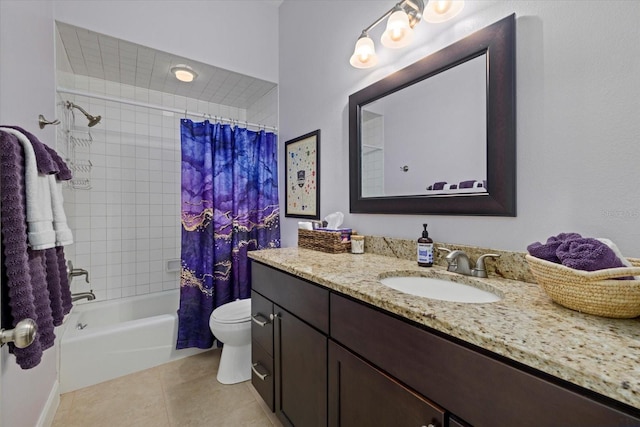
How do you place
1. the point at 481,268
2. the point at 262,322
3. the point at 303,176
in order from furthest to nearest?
the point at 303,176 < the point at 262,322 < the point at 481,268

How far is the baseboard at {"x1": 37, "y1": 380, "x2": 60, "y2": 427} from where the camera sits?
4.65 ft

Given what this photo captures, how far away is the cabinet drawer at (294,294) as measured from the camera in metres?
1.06

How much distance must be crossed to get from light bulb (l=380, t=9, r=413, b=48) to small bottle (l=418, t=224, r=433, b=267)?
896 mm

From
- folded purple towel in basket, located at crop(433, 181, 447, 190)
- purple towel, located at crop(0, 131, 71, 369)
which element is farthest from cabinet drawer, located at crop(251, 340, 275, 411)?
folded purple towel in basket, located at crop(433, 181, 447, 190)

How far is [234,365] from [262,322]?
2.23 ft

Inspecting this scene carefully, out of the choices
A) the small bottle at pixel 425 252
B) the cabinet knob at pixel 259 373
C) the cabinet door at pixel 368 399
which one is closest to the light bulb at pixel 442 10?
the small bottle at pixel 425 252

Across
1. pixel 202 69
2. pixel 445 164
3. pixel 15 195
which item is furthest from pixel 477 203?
pixel 202 69

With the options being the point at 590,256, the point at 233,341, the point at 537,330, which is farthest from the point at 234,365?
the point at 590,256

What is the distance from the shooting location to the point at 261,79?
2.45 metres

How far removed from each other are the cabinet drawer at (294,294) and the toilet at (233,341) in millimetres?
434

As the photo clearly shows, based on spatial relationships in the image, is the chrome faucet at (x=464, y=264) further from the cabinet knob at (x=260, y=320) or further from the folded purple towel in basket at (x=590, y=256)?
the cabinet knob at (x=260, y=320)

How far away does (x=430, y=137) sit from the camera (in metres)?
1.32

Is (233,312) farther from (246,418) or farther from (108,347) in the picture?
(108,347)

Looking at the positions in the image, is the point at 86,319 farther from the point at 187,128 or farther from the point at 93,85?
the point at 93,85
